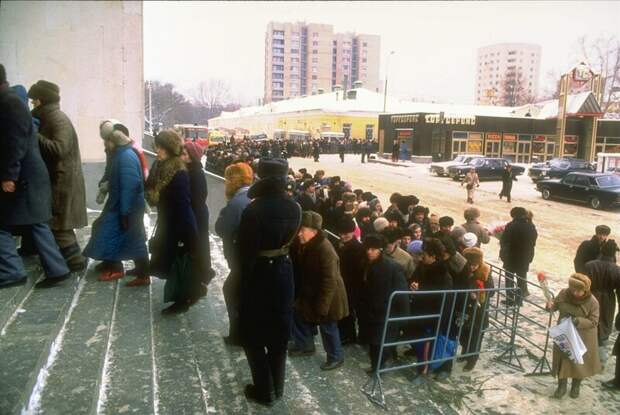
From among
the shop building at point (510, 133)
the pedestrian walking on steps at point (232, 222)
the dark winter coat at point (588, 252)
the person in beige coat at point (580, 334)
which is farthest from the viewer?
the shop building at point (510, 133)

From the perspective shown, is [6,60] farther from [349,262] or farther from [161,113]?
[161,113]

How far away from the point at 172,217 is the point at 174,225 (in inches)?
2.4

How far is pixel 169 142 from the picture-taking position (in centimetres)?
363

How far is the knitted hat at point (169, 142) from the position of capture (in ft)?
11.9

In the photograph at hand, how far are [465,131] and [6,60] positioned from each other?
33.5 meters

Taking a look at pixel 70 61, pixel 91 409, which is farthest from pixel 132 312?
pixel 70 61

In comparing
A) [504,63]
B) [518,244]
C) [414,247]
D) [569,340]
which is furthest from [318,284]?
[504,63]

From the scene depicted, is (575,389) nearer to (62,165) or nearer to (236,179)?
(236,179)

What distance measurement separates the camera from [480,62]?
13450cm

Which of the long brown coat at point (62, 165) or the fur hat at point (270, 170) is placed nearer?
the fur hat at point (270, 170)

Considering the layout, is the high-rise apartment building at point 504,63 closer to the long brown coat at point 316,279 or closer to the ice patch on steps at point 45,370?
the long brown coat at point 316,279

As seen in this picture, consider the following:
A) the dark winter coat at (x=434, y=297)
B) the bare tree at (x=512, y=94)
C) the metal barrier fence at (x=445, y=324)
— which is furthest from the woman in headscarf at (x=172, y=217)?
the bare tree at (x=512, y=94)

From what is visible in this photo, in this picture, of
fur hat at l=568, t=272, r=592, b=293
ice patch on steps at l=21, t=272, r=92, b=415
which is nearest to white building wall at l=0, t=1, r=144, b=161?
ice patch on steps at l=21, t=272, r=92, b=415

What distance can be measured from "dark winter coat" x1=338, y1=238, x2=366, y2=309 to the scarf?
1689mm
